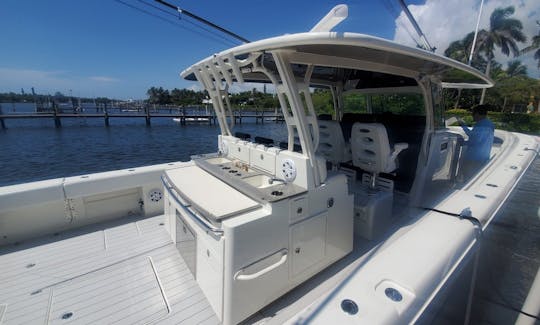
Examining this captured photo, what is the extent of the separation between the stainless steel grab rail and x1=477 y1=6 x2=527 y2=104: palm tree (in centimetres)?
3492

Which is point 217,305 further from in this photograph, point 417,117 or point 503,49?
point 503,49

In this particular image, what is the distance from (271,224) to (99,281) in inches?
63.0

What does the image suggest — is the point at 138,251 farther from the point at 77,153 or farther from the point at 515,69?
the point at 515,69

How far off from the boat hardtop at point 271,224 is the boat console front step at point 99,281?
1 cm

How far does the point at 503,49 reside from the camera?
25.8 metres

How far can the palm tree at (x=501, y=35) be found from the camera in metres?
25.1

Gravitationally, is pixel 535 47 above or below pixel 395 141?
above

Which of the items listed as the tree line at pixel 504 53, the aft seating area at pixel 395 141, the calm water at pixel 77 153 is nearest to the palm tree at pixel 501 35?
the tree line at pixel 504 53

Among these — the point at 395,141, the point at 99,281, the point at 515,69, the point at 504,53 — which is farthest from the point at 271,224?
the point at 515,69

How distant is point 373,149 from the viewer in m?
2.74

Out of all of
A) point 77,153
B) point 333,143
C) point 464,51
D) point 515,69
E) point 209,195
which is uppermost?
point 464,51

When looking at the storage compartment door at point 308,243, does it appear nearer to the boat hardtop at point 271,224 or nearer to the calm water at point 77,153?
the boat hardtop at point 271,224

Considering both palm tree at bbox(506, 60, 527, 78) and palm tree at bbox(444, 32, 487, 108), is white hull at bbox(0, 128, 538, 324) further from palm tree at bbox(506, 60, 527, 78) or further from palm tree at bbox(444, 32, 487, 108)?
palm tree at bbox(506, 60, 527, 78)

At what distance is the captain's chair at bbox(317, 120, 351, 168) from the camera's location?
10.3 ft
